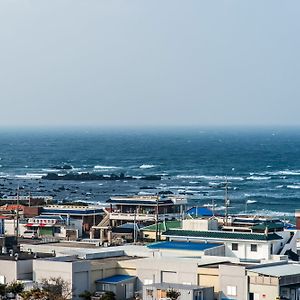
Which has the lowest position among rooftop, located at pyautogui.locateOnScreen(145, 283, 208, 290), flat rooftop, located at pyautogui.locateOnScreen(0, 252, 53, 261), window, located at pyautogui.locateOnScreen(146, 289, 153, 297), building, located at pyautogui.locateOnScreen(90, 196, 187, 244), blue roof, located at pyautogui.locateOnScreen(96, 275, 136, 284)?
building, located at pyautogui.locateOnScreen(90, 196, 187, 244)

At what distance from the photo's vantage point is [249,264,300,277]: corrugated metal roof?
114 feet

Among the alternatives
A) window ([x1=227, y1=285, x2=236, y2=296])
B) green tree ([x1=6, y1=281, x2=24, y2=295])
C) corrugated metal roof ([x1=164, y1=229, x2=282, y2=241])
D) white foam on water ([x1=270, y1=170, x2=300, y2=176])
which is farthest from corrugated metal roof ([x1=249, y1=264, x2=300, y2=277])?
white foam on water ([x1=270, y1=170, x2=300, y2=176])

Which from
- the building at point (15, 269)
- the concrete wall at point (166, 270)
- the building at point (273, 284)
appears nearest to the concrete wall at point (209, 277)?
the concrete wall at point (166, 270)

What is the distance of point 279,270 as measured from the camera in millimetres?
35594

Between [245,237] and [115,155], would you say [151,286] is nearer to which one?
[245,237]

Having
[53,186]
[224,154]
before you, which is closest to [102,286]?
[53,186]

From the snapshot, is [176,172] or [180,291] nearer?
[180,291]

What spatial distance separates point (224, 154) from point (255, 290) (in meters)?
138

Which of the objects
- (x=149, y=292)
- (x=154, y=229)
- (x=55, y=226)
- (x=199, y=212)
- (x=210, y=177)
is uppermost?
(x=149, y=292)

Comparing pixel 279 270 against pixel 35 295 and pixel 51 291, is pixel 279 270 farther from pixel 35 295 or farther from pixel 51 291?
pixel 35 295

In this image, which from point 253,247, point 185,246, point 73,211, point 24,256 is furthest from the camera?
point 73,211

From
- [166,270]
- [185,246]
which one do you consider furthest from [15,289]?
[185,246]

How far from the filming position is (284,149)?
189875 mm

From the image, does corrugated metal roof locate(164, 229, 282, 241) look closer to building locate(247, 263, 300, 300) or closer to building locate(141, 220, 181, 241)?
building locate(141, 220, 181, 241)
